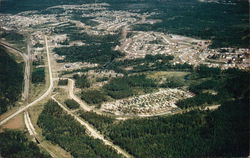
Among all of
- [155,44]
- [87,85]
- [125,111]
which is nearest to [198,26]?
[155,44]

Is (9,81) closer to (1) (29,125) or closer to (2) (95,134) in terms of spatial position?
(1) (29,125)

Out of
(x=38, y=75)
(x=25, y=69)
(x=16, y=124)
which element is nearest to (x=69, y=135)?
(x=16, y=124)

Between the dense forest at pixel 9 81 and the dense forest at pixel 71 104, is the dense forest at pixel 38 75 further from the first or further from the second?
the dense forest at pixel 71 104

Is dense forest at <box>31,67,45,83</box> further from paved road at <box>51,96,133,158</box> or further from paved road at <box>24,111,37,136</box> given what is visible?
paved road at <box>24,111,37,136</box>

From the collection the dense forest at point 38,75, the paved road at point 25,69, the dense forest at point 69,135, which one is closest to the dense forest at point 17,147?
the dense forest at point 69,135

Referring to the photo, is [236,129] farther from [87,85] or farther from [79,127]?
[87,85]

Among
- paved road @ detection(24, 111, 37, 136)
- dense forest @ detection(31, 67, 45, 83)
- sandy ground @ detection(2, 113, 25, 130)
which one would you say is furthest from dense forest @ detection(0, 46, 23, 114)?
paved road @ detection(24, 111, 37, 136)
